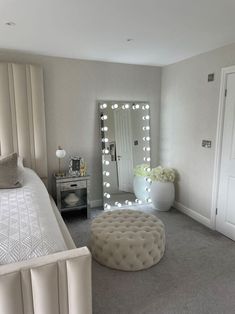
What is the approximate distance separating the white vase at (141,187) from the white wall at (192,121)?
0.52m

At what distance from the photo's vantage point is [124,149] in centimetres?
405

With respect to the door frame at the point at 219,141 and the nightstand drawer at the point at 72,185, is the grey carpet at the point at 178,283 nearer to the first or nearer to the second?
the door frame at the point at 219,141

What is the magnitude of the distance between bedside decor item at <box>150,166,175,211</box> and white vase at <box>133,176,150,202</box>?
28 cm

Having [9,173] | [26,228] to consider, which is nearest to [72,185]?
[9,173]

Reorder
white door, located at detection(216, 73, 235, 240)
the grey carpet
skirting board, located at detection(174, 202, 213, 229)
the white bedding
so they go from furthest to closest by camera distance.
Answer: skirting board, located at detection(174, 202, 213, 229)
white door, located at detection(216, 73, 235, 240)
the grey carpet
the white bedding

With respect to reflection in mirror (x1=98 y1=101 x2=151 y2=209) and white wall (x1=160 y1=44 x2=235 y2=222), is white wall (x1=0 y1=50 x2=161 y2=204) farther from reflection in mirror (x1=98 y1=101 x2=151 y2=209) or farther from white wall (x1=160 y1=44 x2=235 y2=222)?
white wall (x1=160 y1=44 x2=235 y2=222)

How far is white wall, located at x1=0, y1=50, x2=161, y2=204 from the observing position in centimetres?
352

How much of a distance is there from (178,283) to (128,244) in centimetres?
57

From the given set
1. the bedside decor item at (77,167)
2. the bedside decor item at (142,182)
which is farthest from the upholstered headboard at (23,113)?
the bedside decor item at (142,182)

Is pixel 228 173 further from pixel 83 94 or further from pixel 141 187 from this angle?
pixel 83 94

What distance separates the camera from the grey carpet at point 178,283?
1936mm

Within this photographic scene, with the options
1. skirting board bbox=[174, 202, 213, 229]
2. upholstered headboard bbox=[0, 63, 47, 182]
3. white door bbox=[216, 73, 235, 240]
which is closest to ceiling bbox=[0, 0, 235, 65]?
upholstered headboard bbox=[0, 63, 47, 182]

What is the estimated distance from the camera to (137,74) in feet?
13.2

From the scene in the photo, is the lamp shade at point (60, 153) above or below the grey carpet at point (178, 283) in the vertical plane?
above
